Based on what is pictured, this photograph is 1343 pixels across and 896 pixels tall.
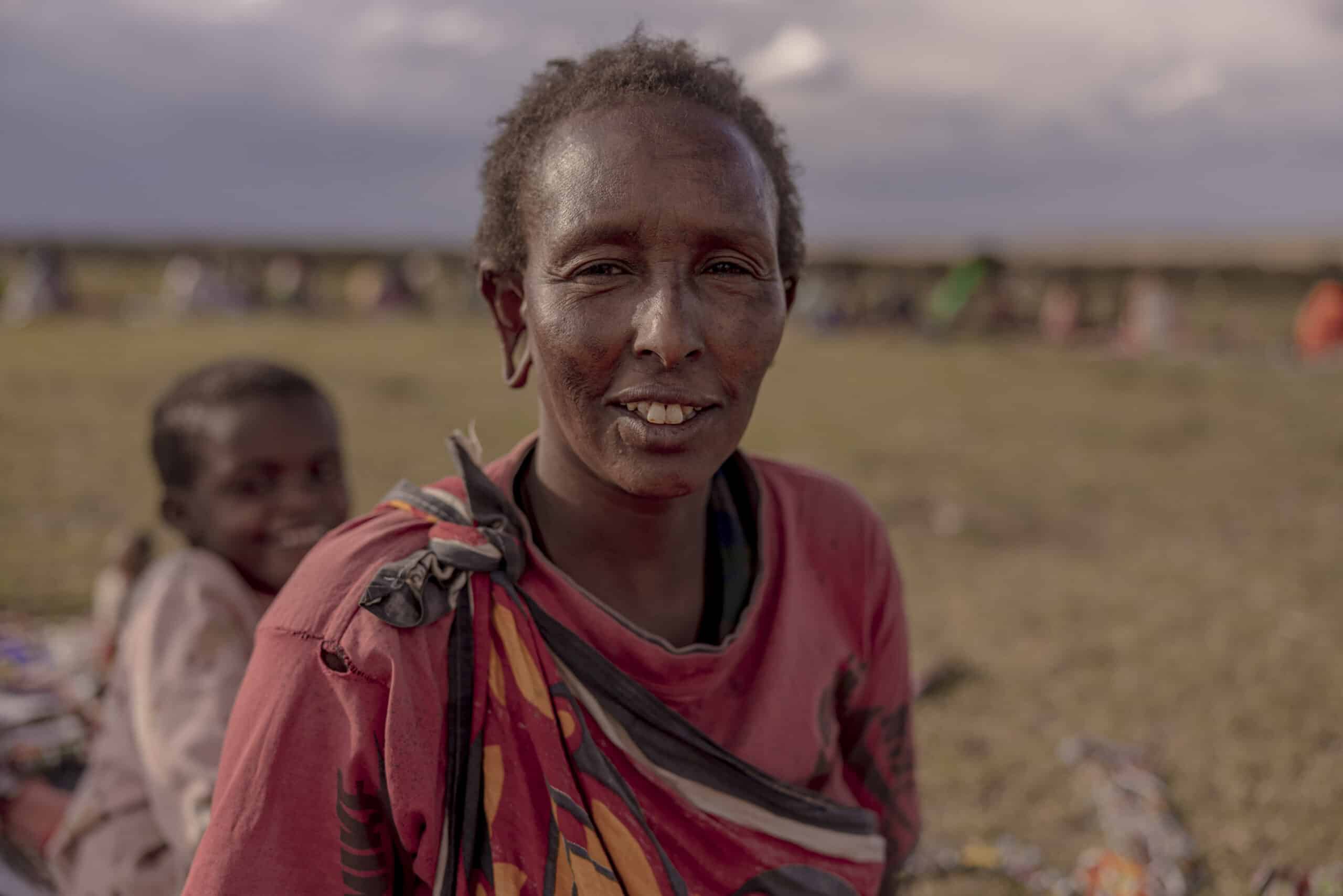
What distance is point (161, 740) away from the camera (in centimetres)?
221

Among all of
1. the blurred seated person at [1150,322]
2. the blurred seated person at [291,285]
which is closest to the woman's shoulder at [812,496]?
the blurred seated person at [1150,322]

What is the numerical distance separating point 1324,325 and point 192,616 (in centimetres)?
1722

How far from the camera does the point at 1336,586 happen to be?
19.5 ft

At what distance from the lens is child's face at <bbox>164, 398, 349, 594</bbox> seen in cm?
278

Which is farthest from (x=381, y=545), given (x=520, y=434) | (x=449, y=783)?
(x=520, y=434)

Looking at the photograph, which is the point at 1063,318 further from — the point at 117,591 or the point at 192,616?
the point at 192,616

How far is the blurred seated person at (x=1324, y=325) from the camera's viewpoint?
15.4 meters

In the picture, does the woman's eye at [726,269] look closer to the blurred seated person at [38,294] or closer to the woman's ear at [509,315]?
the woman's ear at [509,315]

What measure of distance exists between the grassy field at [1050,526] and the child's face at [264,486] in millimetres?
2279

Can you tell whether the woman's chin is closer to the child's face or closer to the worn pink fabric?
the worn pink fabric

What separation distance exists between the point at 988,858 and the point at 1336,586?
382cm

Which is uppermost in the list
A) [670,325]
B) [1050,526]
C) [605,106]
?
[605,106]

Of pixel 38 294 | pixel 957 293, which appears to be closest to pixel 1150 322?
pixel 957 293

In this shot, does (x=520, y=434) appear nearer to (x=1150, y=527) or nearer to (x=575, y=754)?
(x=1150, y=527)
